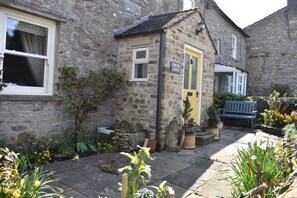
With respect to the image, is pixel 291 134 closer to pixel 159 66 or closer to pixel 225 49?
pixel 159 66

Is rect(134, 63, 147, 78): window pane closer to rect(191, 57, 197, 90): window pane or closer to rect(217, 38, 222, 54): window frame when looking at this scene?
rect(191, 57, 197, 90): window pane

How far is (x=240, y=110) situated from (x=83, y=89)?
7.39 meters

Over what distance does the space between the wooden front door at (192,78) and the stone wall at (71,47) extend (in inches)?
66.4

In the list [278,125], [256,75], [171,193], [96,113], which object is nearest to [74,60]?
[96,113]

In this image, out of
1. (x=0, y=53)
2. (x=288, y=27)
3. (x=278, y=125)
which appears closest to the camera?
(x=0, y=53)

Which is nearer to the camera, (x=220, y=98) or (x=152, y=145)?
(x=152, y=145)

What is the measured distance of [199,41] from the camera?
8.02 m

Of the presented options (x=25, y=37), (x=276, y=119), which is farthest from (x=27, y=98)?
(x=276, y=119)

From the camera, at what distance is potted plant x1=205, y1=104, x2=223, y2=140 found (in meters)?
8.05

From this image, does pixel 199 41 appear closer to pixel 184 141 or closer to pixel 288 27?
pixel 184 141

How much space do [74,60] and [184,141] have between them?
370 cm

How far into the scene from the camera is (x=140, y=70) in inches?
273

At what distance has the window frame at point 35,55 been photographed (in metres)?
4.85

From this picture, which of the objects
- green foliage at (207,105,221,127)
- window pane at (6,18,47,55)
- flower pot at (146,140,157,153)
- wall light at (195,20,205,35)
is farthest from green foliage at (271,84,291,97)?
window pane at (6,18,47,55)
